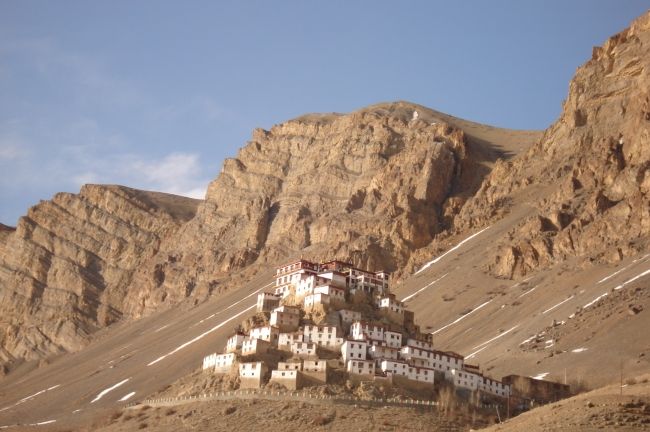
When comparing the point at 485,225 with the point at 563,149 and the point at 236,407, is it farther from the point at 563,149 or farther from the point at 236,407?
the point at 236,407

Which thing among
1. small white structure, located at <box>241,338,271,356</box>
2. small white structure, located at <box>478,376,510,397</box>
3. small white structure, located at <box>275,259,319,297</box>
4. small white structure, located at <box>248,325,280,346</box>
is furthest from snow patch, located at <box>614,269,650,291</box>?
small white structure, located at <box>241,338,271,356</box>

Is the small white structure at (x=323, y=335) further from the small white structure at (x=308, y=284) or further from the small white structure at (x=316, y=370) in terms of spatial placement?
the small white structure at (x=308, y=284)

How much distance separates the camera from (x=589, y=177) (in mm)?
149000

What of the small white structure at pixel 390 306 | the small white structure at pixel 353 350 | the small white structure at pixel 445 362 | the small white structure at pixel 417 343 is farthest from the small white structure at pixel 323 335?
the small white structure at pixel 390 306

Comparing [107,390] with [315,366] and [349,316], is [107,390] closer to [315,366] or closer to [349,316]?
[349,316]

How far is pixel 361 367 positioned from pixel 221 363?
41.8 feet

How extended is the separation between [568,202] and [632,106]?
1980cm

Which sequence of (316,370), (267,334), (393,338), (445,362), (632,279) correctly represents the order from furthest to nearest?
(632,279), (393,338), (445,362), (267,334), (316,370)

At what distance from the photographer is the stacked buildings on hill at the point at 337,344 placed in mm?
76750

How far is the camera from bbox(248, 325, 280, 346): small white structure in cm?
8169

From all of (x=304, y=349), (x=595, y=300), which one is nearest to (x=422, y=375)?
(x=304, y=349)

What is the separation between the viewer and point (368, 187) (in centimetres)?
19000

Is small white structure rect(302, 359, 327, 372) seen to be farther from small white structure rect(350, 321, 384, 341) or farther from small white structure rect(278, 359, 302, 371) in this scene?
small white structure rect(350, 321, 384, 341)

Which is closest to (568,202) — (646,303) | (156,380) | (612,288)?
(612,288)
